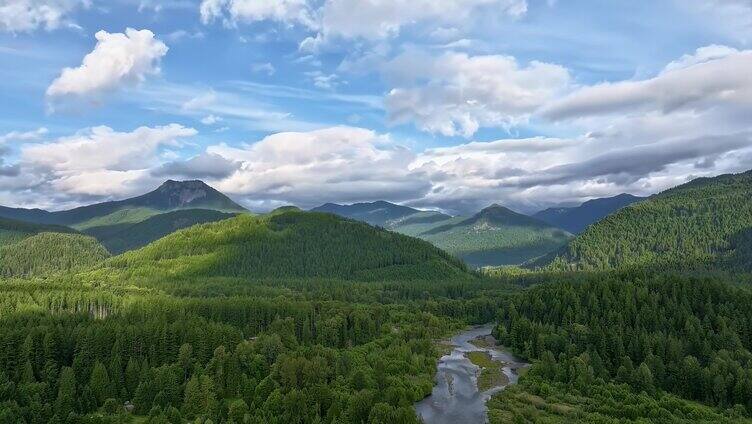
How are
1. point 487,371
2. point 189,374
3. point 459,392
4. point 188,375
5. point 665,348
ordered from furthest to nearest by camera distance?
point 487,371 < point 665,348 < point 459,392 < point 189,374 < point 188,375

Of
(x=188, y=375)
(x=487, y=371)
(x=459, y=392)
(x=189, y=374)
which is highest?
(x=189, y=374)

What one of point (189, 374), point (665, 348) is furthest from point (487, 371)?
point (189, 374)

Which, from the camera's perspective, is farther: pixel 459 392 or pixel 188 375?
pixel 459 392

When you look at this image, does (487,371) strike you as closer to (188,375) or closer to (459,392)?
(459,392)

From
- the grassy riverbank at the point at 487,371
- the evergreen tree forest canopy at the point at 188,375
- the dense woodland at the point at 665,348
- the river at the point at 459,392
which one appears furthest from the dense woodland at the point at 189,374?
the dense woodland at the point at 665,348

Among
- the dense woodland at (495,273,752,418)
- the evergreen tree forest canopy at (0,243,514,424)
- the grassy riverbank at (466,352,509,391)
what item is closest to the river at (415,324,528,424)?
the grassy riverbank at (466,352,509,391)

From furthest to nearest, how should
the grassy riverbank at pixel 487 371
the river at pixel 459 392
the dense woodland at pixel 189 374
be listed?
the grassy riverbank at pixel 487 371 → the river at pixel 459 392 → the dense woodland at pixel 189 374

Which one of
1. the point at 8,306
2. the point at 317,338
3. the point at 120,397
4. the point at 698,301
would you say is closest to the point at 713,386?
the point at 698,301

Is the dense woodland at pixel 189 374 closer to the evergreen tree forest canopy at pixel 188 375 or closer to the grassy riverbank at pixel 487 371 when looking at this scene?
the evergreen tree forest canopy at pixel 188 375

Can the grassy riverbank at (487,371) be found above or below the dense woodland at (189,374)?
below
